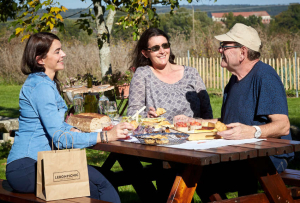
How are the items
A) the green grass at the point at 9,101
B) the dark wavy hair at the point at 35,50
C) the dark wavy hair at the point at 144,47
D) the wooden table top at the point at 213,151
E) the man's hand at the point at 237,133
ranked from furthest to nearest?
the green grass at the point at 9,101, the dark wavy hair at the point at 144,47, the dark wavy hair at the point at 35,50, the man's hand at the point at 237,133, the wooden table top at the point at 213,151

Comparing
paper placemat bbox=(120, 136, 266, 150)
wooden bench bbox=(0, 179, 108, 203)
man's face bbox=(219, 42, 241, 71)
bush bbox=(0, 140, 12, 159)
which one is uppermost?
man's face bbox=(219, 42, 241, 71)

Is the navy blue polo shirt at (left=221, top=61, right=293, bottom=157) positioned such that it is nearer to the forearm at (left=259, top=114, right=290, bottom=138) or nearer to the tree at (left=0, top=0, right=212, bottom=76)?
the forearm at (left=259, top=114, right=290, bottom=138)

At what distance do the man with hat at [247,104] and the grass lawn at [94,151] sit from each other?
134cm

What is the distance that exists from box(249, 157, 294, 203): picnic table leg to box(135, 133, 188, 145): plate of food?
483 millimetres

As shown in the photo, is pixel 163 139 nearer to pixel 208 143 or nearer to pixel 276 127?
pixel 208 143

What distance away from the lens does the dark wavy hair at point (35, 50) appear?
323cm

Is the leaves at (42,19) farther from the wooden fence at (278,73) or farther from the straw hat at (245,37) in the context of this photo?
the wooden fence at (278,73)

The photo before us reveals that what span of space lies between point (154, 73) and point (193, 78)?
0.42 metres

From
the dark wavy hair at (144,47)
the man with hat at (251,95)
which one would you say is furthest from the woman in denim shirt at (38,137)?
the dark wavy hair at (144,47)

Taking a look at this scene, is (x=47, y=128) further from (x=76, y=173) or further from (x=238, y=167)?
(x=238, y=167)

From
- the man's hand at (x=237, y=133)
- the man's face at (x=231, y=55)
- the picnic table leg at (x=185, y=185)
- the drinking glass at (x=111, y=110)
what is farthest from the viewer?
the drinking glass at (x=111, y=110)

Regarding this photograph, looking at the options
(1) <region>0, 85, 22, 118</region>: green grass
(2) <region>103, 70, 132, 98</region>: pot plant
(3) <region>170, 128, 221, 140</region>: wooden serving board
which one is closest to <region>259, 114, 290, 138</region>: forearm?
(3) <region>170, 128, 221, 140</region>: wooden serving board

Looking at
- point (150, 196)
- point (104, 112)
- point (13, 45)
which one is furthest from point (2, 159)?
point (13, 45)

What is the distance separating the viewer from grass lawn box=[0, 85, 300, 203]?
16.1 feet
